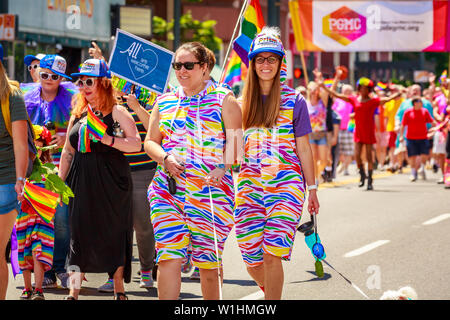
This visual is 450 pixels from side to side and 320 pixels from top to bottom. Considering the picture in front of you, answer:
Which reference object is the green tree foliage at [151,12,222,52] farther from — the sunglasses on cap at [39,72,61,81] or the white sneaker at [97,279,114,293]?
the white sneaker at [97,279,114,293]

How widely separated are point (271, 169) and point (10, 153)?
1.68 meters

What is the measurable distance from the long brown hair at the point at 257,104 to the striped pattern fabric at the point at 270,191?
0.18 ft

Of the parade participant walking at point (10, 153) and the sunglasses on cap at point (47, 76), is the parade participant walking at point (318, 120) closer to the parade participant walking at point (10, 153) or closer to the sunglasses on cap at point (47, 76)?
the sunglasses on cap at point (47, 76)

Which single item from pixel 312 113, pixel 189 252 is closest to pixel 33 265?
pixel 189 252

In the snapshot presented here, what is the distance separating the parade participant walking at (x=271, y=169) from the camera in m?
6.41

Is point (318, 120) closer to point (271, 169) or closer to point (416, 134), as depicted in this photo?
point (416, 134)

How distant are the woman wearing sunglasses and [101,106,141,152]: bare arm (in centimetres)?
105

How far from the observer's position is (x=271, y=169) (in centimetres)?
645

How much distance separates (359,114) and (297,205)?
1205 cm

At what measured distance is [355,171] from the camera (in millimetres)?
24031

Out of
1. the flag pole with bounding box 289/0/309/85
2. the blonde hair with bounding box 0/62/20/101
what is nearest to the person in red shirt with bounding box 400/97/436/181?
the flag pole with bounding box 289/0/309/85

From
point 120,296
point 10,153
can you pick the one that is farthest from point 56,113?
point 10,153

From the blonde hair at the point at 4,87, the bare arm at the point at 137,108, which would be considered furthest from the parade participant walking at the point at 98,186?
the blonde hair at the point at 4,87

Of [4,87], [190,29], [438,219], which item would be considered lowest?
[438,219]
